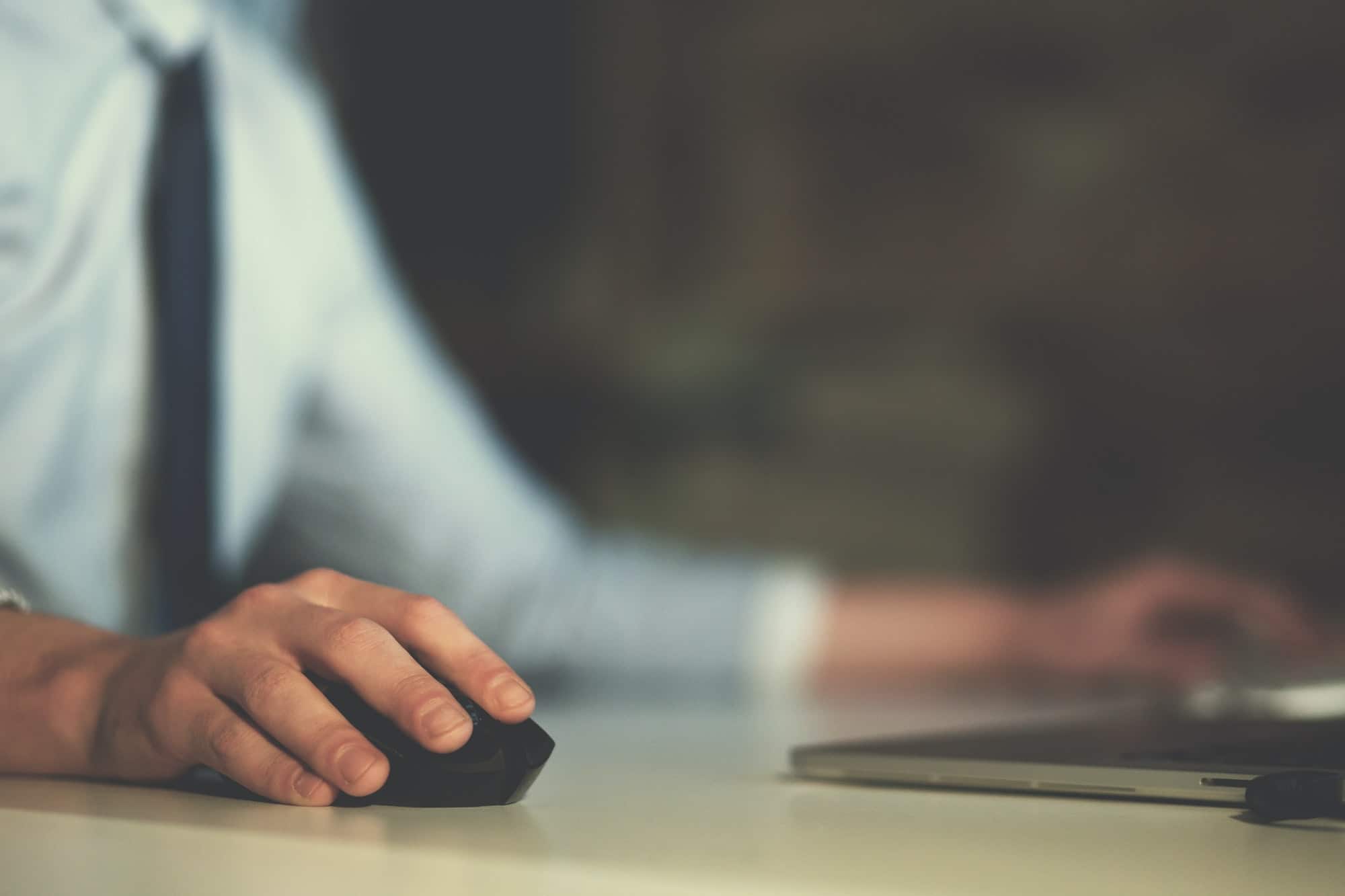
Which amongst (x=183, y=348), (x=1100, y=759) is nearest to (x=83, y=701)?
(x=1100, y=759)

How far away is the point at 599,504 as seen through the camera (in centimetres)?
200

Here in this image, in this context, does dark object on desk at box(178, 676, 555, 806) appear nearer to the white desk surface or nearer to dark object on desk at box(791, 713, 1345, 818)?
the white desk surface

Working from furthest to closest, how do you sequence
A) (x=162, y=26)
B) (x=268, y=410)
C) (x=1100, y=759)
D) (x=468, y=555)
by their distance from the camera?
(x=468, y=555) < (x=268, y=410) < (x=162, y=26) < (x=1100, y=759)

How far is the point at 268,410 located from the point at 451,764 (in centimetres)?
67

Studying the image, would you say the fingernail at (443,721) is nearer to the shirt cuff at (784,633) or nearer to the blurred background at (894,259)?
the shirt cuff at (784,633)

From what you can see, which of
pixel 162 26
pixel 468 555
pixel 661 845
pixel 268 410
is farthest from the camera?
pixel 468 555

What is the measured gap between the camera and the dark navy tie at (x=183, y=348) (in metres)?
0.84

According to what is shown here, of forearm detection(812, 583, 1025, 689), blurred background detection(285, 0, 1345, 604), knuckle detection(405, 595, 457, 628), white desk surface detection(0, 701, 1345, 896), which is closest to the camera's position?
white desk surface detection(0, 701, 1345, 896)

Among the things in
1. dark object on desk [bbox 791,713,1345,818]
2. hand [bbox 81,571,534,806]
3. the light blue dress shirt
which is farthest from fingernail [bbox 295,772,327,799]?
the light blue dress shirt

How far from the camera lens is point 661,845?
0.93 feet

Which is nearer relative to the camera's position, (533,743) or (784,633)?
(533,743)

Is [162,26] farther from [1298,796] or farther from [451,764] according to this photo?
[1298,796]

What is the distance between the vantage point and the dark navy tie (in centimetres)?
84

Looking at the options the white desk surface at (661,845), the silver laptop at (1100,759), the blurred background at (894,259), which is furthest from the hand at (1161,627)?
the blurred background at (894,259)
